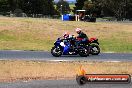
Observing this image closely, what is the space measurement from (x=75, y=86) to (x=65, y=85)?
0.43 metres

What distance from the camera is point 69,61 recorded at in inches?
827

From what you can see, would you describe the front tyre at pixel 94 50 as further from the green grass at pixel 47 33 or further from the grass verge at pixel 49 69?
the green grass at pixel 47 33

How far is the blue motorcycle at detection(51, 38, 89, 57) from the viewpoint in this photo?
23219 millimetres

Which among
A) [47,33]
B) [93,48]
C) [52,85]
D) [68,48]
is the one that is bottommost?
[47,33]

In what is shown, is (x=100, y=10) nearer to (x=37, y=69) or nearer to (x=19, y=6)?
(x=19, y=6)

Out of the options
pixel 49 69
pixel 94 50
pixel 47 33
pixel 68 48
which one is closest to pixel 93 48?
pixel 94 50

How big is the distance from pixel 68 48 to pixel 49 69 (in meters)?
5.39

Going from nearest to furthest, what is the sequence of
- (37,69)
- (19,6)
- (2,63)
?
(37,69) → (2,63) → (19,6)

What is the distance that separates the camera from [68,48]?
23.4 m

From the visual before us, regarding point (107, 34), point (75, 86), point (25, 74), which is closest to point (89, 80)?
point (75, 86)

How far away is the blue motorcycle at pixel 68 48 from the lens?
23219 millimetres

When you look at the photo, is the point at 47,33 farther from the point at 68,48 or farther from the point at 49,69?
the point at 49,69

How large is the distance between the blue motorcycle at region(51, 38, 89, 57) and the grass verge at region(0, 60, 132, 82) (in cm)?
281

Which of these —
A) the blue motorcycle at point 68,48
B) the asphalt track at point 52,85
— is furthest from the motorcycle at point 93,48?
the asphalt track at point 52,85
